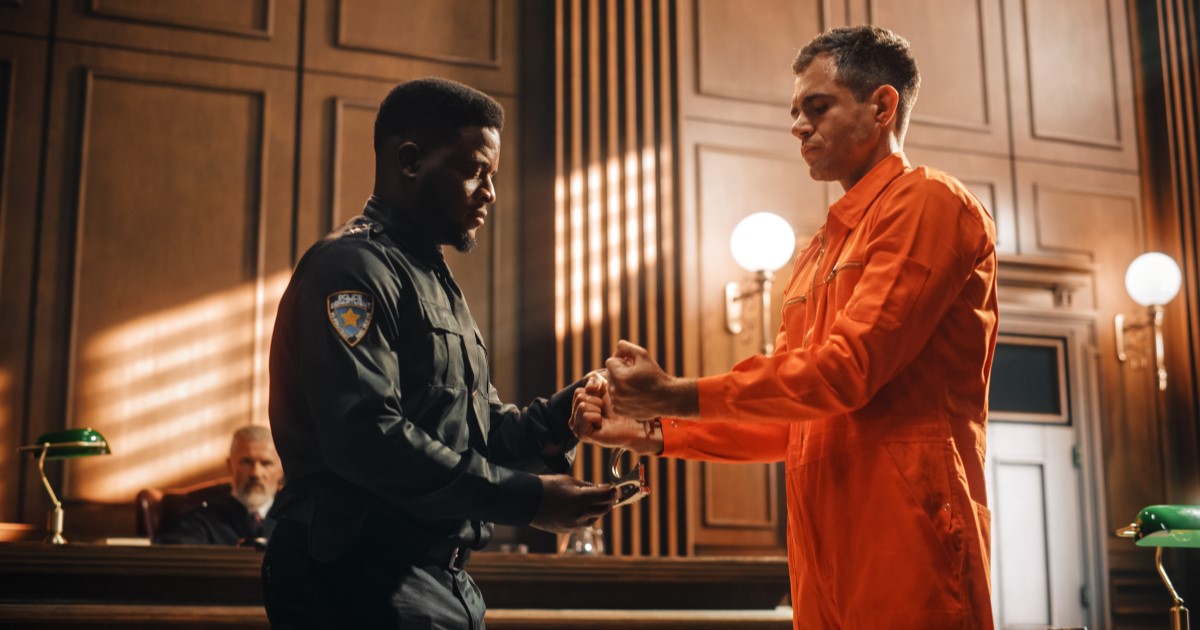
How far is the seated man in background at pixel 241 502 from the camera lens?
15.0 feet

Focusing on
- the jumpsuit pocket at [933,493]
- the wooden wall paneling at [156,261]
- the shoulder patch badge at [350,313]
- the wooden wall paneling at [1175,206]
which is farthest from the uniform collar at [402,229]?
the wooden wall paneling at [1175,206]

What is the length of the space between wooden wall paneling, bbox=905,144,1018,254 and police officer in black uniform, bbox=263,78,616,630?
4.72 meters

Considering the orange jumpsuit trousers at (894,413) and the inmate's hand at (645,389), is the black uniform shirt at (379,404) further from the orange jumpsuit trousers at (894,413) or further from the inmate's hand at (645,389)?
the orange jumpsuit trousers at (894,413)

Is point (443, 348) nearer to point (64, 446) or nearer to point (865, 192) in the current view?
point (865, 192)

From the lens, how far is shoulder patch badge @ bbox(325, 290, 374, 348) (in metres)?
1.67

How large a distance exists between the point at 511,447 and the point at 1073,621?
495 centimetres

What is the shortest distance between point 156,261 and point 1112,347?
4.84m

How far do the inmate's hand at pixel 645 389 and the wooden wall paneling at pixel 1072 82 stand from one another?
201 inches

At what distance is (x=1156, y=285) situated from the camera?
6.20 metres

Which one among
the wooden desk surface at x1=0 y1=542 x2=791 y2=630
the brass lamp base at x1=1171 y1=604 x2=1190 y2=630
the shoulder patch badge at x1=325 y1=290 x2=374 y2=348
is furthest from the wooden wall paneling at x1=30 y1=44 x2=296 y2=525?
the brass lamp base at x1=1171 y1=604 x2=1190 y2=630

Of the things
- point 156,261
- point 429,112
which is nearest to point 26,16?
point 156,261

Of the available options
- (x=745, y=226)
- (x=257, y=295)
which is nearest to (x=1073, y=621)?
(x=745, y=226)

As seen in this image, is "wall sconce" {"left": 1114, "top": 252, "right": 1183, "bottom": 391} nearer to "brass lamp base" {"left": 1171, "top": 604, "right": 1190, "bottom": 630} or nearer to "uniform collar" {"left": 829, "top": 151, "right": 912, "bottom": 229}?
"brass lamp base" {"left": 1171, "top": 604, "right": 1190, "bottom": 630}

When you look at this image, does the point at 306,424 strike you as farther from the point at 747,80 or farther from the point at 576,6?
the point at 747,80
